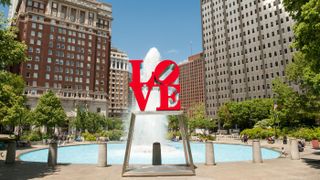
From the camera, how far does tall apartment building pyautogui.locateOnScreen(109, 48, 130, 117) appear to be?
586 feet

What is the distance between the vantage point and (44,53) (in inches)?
3807

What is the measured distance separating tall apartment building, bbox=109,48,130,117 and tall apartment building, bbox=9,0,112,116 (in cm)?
7026

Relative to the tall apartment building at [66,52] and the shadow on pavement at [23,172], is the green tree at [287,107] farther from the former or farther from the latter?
the tall apartment building at [66,52]

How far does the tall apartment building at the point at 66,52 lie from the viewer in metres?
94.6

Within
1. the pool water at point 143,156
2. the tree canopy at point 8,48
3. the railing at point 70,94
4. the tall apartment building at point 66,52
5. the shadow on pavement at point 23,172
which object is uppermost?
the tall apartment building at point 66,52

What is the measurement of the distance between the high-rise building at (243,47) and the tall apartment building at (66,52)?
5365cm

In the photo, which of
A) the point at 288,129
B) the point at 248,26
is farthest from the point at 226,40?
the point at 288,129

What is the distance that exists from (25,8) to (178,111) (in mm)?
104176

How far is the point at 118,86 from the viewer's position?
18488cm

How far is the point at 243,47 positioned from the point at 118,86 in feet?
325

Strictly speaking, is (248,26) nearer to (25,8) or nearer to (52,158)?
(25,8)

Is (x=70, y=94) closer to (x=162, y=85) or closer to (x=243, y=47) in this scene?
(x=243, y=47)

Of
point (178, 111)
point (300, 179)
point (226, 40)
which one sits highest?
point (226, 40)

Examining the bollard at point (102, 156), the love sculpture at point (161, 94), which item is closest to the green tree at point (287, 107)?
the love sculpture at point (161, 94)
